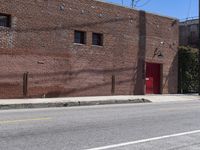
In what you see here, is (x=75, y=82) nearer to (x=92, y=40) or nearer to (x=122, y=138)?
(x=92, y=40)

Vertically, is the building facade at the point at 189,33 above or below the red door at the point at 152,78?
above

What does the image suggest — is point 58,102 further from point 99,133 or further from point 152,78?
point 152,78

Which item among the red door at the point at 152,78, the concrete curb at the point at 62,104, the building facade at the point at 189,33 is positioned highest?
the building facade at the point at 189,33

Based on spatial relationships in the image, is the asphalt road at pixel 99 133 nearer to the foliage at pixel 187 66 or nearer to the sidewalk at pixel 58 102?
the sidewalk at pixel 58 102

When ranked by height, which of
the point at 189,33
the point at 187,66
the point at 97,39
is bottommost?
the point at 187,66

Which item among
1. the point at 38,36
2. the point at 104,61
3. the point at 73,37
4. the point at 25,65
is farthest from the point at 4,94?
the point at 104,61

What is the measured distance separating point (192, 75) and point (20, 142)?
1125 inches

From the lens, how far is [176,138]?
11516 mm

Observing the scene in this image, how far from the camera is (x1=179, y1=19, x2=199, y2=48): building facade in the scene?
46.3 metres

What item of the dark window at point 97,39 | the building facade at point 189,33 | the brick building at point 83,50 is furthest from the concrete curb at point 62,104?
the building facade at point 189,33

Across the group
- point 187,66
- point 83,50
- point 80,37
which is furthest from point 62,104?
point 187,66

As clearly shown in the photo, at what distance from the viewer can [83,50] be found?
28438mm

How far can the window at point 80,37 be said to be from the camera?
2830 centimetres

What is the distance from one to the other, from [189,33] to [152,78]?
13702mm
